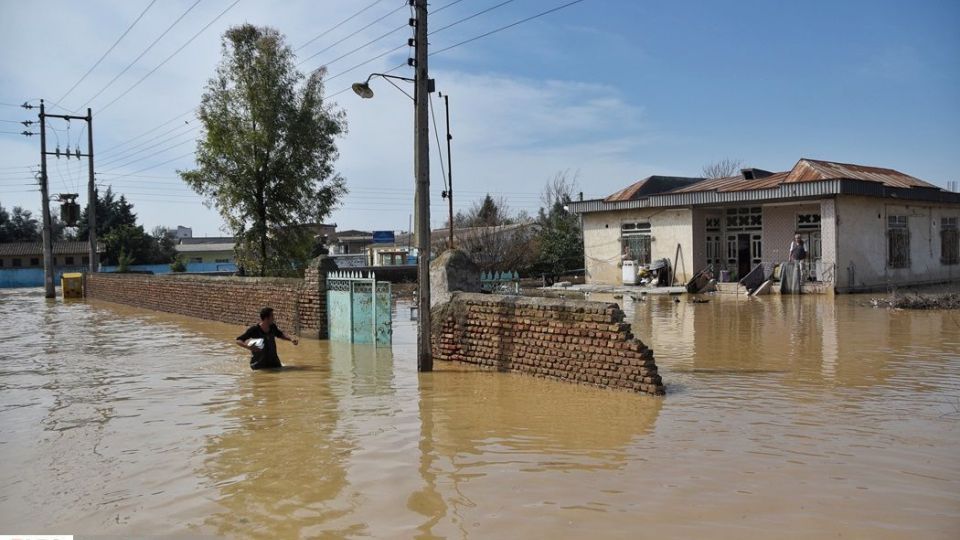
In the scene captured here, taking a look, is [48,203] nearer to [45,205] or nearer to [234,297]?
[45,205]

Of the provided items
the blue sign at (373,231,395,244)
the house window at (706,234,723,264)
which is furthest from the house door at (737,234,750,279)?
the blue sign at (373,231,395,244)

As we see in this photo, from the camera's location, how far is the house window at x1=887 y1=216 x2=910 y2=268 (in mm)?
26406

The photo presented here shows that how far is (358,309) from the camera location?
554 inches

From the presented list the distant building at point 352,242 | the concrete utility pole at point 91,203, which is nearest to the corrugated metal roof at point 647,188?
the concrete utility pole at point 91,203

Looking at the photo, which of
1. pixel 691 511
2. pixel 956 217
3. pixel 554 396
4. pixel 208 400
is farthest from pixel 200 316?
pixel 956 217

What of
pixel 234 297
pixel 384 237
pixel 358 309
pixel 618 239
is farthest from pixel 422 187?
pixel 384 237

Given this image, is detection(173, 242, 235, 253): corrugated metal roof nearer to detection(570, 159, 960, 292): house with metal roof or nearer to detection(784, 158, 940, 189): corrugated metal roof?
detection(570, 159, 960, 292): house with metal roof

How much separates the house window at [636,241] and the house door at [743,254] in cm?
340

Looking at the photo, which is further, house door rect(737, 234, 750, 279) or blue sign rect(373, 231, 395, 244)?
blue sign rect(373, 231, 395, 244)

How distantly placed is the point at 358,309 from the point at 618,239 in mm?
18185

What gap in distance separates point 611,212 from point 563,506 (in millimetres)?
26151

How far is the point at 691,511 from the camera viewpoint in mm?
4918

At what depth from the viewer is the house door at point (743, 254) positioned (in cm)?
2784

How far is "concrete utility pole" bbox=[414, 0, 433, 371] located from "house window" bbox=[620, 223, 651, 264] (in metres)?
19.7
